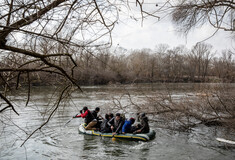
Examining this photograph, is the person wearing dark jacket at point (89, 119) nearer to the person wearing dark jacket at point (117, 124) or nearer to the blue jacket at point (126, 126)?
the person wearing dark jacket at point (117, 124)

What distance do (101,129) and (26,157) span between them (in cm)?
352

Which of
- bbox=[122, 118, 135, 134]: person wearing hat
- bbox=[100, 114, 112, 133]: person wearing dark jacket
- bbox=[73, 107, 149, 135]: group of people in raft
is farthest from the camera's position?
bbox=[100, 114, 112, 133]: person wearing dark jacket

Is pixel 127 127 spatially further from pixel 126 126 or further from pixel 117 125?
pixel 117 125

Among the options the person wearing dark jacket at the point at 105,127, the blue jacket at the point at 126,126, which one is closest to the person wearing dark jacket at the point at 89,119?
the person wearing dark jacket at the point at 105,127

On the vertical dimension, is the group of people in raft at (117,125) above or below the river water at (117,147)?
above

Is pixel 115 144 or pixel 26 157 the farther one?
pixel 115 144

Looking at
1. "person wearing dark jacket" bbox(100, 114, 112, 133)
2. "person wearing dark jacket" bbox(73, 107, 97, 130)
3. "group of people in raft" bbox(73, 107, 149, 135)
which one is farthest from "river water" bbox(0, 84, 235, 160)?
"person wearing dark jacket" bbox(73, 107, 97, 130)

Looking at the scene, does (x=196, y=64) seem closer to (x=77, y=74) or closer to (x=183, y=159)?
(x=183, y=159)

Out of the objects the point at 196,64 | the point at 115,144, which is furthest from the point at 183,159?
the point at 196,64

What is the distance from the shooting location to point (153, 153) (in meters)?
7.91

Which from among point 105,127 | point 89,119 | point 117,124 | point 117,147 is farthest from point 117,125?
point 89,119

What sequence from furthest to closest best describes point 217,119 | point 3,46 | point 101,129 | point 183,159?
point 217,119
point 101,129
point 183,159
point 3,46

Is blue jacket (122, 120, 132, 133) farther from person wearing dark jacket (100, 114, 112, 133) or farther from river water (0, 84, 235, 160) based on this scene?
person wearing dark jacket (100, 114, 112, 133)

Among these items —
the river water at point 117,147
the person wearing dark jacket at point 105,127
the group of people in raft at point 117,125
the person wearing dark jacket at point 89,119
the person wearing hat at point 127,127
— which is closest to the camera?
the river water at point 117,147
